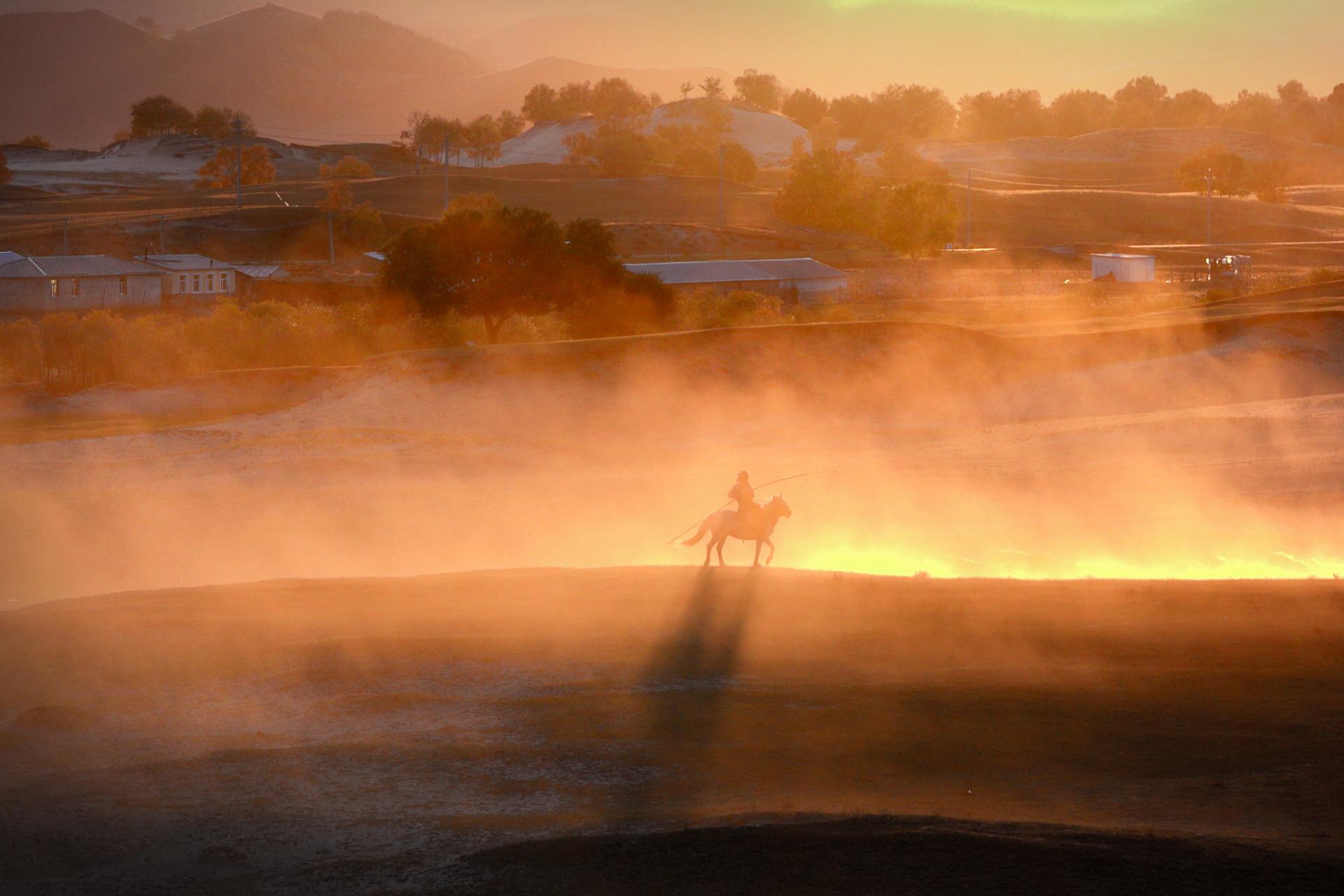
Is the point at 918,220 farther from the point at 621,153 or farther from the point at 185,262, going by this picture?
the point at 621,153

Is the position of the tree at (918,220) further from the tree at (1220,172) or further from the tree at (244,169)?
the tree at (244,169)

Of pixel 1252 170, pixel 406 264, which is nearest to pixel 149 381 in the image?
pixel 406 264

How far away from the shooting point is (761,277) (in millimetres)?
81875

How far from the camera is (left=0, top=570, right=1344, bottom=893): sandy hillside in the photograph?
8734 mm

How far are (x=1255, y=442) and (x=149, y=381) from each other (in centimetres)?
3563

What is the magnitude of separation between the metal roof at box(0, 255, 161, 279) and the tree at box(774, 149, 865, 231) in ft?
222

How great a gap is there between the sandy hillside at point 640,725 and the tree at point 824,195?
117059mm

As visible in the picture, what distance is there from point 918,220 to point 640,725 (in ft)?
342

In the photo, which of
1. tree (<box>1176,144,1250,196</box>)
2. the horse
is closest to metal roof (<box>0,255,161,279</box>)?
the horse

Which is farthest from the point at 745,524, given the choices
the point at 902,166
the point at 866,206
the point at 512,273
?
the point at 902,166

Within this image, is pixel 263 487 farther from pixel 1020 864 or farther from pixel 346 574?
pixel 1020 864

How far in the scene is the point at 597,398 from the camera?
37.0 meters

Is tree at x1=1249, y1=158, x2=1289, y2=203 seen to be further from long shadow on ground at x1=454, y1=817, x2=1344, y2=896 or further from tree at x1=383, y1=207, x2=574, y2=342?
long shadow on ground at x1=454, y1=817, x2=1344, y2=896

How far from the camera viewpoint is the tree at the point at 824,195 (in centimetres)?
12912
